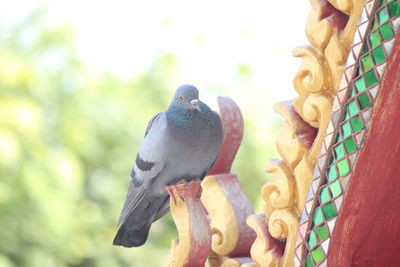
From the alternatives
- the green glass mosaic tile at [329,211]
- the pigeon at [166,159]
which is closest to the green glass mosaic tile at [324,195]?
the green glass mosaic tile at [329,211]

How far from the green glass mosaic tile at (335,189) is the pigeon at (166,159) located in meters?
0.66

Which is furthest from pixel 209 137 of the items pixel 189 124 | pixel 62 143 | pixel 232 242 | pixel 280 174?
pixel 62 143

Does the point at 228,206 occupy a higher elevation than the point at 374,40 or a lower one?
lower

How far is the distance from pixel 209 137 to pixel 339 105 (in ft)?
2.30

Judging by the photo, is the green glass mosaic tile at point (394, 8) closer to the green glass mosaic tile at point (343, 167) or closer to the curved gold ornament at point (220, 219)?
the green glass mosaic tile at point (343, 167)

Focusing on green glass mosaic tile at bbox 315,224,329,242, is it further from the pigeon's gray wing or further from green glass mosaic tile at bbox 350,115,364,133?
the pigeon's gray wing

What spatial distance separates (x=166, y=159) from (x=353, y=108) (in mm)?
803

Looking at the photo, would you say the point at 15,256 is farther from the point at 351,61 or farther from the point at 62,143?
the point at 351,61

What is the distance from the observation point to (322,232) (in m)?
0.96

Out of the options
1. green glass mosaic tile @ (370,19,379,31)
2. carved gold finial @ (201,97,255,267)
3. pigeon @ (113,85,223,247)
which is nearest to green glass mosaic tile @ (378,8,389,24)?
→ green glass mosaic tile @ (370,19,379,31)

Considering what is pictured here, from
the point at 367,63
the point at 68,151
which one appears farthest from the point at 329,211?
the point at 68,151

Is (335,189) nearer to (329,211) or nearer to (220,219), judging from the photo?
(329,211)

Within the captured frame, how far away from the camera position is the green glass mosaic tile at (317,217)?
3.17 ft

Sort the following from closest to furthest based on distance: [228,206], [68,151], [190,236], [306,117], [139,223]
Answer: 1. [306,117]
2. [190,236]
3. [228,206]
4. [139,223]
5. [68,151]
